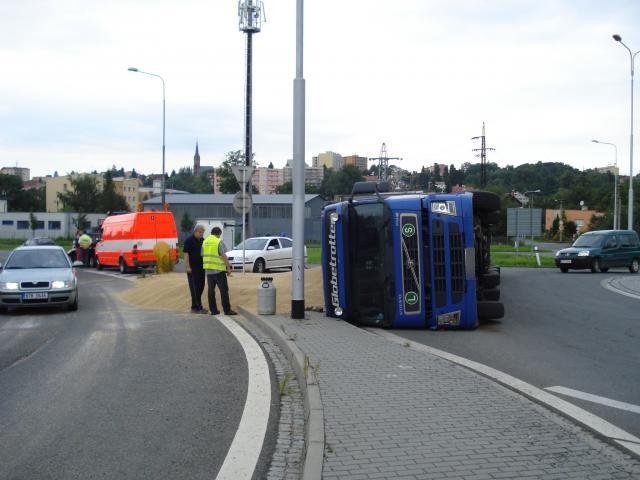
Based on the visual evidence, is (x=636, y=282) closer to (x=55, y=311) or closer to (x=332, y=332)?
(x=332, y=332)

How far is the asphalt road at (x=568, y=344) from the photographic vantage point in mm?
7803

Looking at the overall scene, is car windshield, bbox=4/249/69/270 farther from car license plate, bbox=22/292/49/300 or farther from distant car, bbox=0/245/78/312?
car license plate, bbox=22/292/49/300

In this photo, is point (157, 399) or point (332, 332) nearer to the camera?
point (157, 399)

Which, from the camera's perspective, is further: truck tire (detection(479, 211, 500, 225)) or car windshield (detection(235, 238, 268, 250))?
car windshield (detection(235, 238, 268, 250))

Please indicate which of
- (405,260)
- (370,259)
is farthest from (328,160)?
(405,260)

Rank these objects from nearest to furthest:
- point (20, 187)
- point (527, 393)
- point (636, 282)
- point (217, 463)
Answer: point (217, 463) → point (527, 393) → point (636, 282) → point (20, 187)

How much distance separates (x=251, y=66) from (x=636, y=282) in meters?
34.1

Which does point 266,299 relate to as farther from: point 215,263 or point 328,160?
point 328,160

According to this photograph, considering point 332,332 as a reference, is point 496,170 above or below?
above

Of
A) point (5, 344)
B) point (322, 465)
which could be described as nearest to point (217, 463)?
point (322, 465)

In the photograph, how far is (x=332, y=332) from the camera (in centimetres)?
Result: 1050

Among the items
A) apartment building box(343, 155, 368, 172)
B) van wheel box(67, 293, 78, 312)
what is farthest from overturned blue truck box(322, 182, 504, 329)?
apartment building box(343, 155, 368, 172)

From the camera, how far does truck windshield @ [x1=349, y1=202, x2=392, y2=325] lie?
11.7 metres

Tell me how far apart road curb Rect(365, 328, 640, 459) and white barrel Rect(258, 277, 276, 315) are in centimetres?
439
